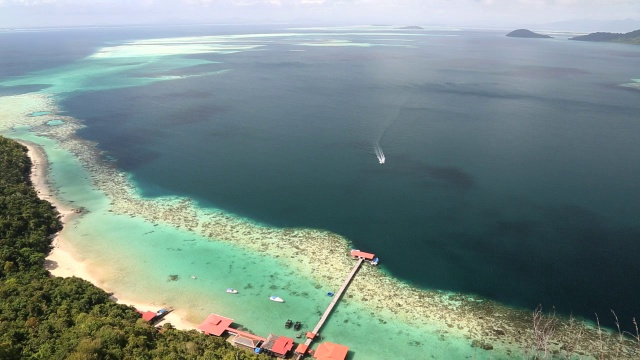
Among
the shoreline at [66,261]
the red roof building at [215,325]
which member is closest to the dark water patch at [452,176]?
the red roof building at [215,325]

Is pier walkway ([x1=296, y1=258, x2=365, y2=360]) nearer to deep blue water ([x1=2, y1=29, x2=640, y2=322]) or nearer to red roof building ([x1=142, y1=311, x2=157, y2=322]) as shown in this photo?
deep blue water ([x1=2, y1=29, x2=640, y2=322])

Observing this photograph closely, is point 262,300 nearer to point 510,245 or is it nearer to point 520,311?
point 520,311

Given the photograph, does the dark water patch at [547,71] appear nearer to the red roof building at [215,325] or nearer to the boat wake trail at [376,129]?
the boat wake trail at [376,129]

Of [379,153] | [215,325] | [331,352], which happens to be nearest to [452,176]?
[379,153]

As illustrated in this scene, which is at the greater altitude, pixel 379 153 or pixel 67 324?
pixel 379 153

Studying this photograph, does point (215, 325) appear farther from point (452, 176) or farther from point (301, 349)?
point (452, 176)

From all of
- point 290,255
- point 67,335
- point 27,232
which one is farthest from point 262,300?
point 27,232
